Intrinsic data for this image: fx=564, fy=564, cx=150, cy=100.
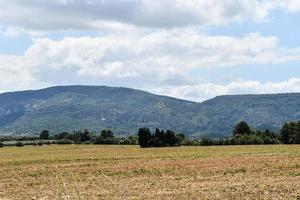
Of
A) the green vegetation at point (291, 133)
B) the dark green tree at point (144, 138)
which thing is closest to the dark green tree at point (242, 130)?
the green vegetation at point (291, 133)

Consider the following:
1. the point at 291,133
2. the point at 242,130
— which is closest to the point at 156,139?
the point at 242,130

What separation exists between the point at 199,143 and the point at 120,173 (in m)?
92.7

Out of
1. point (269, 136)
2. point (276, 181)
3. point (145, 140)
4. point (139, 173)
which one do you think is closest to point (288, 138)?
point (269, 136)

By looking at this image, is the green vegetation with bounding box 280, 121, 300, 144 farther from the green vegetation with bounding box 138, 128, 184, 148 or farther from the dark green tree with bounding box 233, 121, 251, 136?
the green vegetation with bounding box 138, 128, 184, 148

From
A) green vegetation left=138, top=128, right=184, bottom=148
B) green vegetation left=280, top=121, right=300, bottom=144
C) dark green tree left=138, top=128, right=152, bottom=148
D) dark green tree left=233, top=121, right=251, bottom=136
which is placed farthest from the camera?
dark green tree left=233, top=121, right=251, bottom=136

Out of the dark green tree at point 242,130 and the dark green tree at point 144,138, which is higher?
the dark green tree at point 242,130

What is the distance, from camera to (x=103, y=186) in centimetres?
2966

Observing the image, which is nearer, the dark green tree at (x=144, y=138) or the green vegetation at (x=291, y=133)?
the dark green tree at (x=144, y=138)

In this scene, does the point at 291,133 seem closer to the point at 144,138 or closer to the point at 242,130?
the point at 242,130

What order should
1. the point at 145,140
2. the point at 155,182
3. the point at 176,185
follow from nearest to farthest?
1. the point at 176,185
2. the point at 155,182
3. the point at 145,140

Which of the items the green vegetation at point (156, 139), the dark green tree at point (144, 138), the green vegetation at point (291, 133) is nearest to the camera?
the dark green tree at point (144, 138)

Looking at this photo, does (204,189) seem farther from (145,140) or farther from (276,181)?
(145,140)

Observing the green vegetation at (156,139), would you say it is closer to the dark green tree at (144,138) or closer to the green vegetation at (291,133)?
the dark green tree at (144,138)

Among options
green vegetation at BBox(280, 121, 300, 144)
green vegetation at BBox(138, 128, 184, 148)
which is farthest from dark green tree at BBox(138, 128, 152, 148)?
green vegetation at BBox(280, 121, 300, 144)
